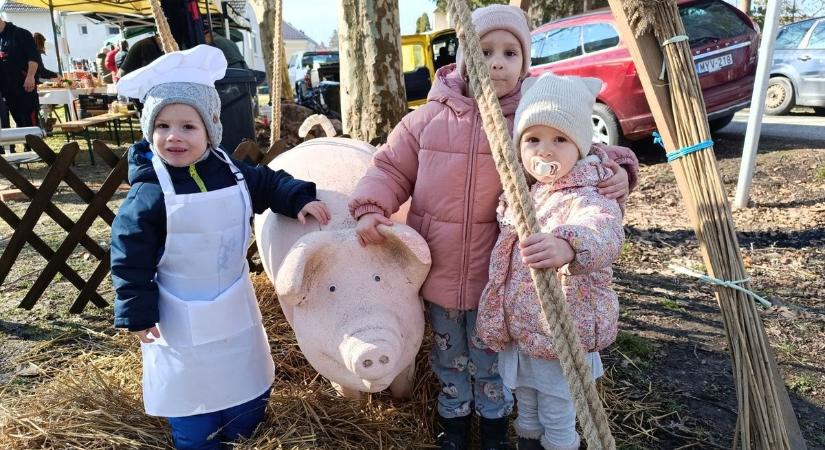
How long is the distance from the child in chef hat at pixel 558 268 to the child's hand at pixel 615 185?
2cm

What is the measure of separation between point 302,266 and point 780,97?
A: 11424mm

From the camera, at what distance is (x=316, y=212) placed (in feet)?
7.95

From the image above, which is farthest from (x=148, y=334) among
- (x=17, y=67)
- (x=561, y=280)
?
(x=17, y=67)

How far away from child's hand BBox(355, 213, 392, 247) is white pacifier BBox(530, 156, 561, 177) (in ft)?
1.87

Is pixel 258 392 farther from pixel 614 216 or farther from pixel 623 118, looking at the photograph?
pixel 623 118

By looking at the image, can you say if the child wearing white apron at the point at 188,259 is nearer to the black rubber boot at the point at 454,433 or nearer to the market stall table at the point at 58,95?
the black rubber boot at the point at 454,433

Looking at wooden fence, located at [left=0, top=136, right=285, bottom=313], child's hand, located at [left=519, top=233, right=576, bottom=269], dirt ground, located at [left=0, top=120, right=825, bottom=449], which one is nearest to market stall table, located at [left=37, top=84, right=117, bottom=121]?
dirt ground, located at [left=0, top=120, right=825, bottom=449]

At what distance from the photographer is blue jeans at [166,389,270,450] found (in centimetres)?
230

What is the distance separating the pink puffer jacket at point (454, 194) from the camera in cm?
222

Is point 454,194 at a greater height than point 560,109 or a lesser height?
lesser

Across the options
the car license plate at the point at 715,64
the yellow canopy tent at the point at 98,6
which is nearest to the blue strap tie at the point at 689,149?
the car license plate at the point at 715,64

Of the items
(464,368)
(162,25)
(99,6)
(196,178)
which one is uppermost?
(99,6)

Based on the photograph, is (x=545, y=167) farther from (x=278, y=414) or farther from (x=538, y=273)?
(x=278, y=414)

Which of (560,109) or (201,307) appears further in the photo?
(201,307)
